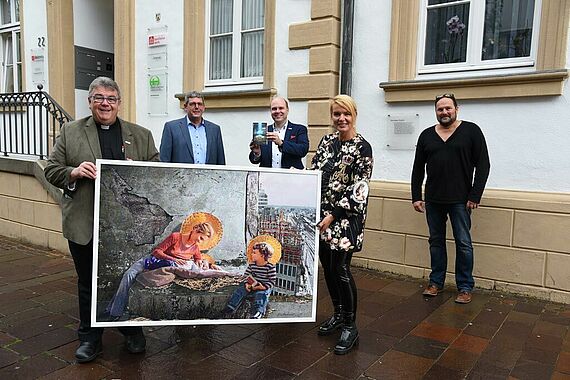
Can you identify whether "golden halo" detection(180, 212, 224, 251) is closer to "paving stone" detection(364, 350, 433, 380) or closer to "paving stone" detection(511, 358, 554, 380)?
"paving stone" detection(364, 350, 433, 380)

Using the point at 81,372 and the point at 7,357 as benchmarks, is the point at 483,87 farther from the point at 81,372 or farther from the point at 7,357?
the point at 7,357

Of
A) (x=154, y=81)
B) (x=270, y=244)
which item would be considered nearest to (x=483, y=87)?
(x=270, y=244)

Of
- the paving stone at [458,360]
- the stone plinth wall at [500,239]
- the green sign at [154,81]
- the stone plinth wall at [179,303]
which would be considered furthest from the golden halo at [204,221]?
the green sign at [154,81]

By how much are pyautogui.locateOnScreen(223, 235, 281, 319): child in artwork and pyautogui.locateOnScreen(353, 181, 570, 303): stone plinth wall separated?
2.42 meters

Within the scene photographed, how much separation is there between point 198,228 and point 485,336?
2.45 m

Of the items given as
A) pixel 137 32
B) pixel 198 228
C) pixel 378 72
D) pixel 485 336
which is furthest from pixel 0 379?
pixel 137 32

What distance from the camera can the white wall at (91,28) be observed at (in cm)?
884

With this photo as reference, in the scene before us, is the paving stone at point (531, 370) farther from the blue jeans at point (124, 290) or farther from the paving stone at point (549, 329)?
the blue jeans at point (124, 290)

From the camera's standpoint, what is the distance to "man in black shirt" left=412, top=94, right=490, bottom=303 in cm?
452

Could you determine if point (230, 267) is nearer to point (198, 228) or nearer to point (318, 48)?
point (198, 228)

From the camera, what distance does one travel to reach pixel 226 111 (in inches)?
268

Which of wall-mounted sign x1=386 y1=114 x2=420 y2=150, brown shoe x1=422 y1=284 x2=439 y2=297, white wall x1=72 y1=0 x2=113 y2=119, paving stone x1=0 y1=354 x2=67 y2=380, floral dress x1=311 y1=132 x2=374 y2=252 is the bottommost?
paving stone x1=0 y1=354 x2=67 y2=380

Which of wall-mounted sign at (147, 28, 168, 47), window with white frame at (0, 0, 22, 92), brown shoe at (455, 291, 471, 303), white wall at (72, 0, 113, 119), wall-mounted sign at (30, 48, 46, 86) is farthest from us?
window with white frame at (0, 0, 22, 92)

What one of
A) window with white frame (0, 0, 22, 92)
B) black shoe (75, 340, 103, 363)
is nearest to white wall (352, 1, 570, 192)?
black shoe (75, 340, 103, 363)
